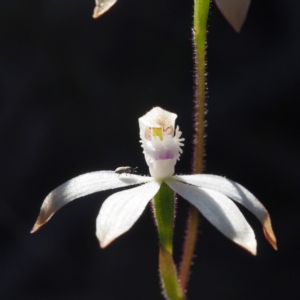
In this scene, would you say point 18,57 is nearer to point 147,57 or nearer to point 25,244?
point 147,57

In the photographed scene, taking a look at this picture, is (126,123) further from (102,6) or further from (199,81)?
(102,6)

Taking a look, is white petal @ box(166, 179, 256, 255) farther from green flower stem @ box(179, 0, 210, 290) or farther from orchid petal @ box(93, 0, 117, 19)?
orchid petal @ box(93, 0, 117, 19)

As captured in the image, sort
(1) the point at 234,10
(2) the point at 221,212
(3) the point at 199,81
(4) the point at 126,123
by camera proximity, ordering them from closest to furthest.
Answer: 1. (1) the point at 234,10
2. (2) the point at 221,212
3. (3) the point at 199,81
4. (4) the point at 126,123

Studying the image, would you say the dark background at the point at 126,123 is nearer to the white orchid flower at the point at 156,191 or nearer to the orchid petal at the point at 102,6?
the white orchid flower at the point at 156,191

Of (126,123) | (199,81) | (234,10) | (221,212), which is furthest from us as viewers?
(126,123)

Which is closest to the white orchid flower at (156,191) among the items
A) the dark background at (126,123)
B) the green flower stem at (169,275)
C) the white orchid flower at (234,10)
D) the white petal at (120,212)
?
the white petal at (120,212)

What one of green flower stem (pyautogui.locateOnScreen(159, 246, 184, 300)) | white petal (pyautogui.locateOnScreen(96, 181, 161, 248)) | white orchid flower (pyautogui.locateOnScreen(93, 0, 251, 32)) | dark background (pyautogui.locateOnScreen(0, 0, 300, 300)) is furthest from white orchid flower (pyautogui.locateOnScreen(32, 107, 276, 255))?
dark background (pyautogui.locateOnScreen(0, 0, 300, 300))

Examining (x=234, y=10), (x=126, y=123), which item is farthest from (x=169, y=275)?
(x=126, y=123)
